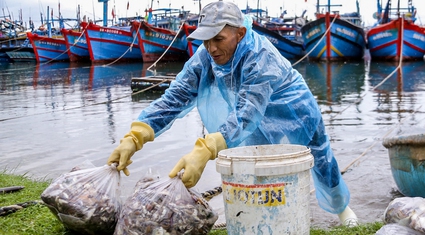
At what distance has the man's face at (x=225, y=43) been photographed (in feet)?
10.1

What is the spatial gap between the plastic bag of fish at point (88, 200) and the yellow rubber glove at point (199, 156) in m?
0.54

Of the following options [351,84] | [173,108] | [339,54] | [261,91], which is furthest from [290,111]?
[339,54]

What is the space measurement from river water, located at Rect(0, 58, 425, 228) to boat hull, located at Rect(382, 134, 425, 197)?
0.28 m

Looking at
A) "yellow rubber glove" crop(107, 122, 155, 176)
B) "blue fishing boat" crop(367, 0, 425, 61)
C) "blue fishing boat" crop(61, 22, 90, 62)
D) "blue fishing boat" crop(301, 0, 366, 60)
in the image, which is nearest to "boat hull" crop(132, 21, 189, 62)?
"blue fishing boat" crop(61, 22, 90, 62)

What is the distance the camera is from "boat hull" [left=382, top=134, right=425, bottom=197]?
4.37 meters

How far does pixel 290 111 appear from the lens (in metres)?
3.34

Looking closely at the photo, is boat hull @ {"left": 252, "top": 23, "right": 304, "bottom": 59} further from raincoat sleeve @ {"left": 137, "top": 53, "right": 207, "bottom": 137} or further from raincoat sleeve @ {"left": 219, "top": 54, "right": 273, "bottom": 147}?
raincoat sleeve @ {"left": 219, "top": 54, "right": 273, "bottom": 147}

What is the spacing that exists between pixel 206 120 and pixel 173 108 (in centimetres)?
24

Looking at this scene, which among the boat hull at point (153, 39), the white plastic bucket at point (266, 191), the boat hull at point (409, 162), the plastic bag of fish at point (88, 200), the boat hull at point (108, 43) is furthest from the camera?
the boat hull at point (108, 43)

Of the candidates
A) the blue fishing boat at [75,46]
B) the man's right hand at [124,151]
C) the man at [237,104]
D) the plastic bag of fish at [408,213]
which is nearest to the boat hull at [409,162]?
the man at [237,104]

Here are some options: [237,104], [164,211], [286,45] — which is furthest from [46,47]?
[164,211]

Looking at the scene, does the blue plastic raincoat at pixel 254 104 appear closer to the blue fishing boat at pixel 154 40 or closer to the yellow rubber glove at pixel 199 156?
the yellow rubber glove at pixel 199 156

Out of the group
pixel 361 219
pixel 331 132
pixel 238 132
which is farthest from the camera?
pixel 331 132

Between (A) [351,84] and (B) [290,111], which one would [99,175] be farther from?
(A) [351,84]
